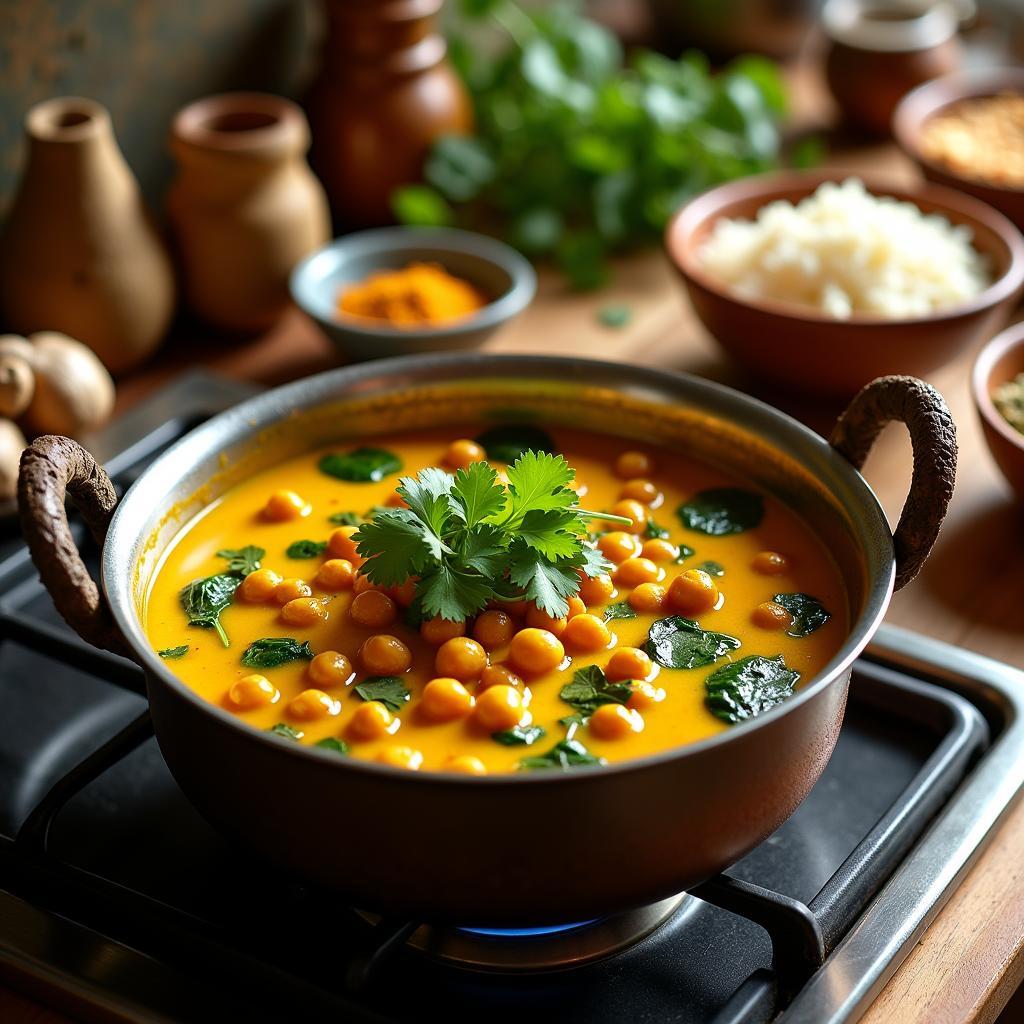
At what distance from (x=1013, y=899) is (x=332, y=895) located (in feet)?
2.08

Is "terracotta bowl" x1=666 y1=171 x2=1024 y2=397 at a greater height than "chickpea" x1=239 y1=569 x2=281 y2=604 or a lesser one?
lesser

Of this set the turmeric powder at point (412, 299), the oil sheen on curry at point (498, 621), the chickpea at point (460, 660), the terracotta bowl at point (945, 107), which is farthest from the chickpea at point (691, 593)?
the terracotta bowl at point (945, 107)

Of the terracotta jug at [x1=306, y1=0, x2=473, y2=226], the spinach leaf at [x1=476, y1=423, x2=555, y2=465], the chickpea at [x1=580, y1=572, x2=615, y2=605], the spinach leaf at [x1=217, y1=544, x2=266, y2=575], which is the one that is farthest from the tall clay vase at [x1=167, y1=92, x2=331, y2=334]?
the chickpea at [x1=580, y1=572, x2=615, y2=605]

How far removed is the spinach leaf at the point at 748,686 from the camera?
119cm

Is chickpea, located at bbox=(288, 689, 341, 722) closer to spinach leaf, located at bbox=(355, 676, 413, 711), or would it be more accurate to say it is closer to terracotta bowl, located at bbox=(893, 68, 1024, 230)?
spinach leaf, located at bbox=(355, 676, 413, 711)

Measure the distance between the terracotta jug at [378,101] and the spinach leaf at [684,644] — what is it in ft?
4.51

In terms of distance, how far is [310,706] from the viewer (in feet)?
3.91

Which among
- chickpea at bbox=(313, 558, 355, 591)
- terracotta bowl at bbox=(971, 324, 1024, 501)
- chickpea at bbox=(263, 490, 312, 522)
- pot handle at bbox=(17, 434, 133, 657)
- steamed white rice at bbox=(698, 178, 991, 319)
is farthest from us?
steamed white rice at bbox=(698, 178, 991, 319)

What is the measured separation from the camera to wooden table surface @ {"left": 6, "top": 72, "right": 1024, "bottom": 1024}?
116 cm

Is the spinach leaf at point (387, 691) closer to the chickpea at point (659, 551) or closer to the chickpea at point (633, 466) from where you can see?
the chickpea at point (659, 551)

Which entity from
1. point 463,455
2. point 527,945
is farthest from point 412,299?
point 527,945

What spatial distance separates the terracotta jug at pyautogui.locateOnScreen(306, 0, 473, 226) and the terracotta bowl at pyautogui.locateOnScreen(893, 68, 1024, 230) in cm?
82

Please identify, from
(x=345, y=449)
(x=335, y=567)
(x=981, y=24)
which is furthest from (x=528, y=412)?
(x=981, y=24)

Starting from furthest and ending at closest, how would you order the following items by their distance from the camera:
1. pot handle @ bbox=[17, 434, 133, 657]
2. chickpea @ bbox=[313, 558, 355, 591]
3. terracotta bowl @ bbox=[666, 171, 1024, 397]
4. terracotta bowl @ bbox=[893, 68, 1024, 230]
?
terracotta bowl @ bbox=[893, 68, 1024, 230]
terracotta bowl @ bbox=[666, 171, 1024, 397]
chickpea @ bbox=[313, 558, 355, 591]
pot handle @ bbox=[17, 434, 133, 657]
